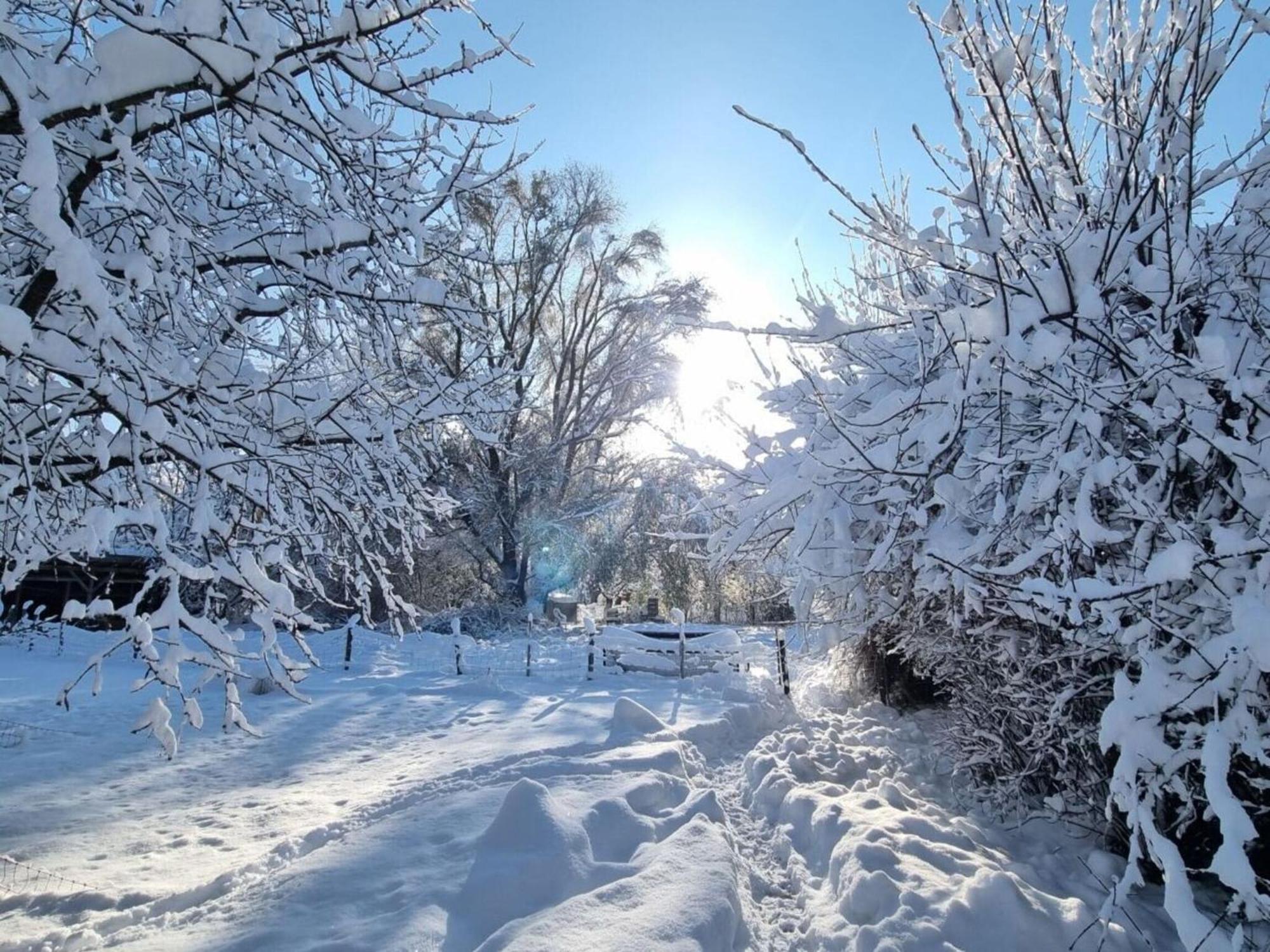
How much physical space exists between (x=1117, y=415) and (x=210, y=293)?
378 cm

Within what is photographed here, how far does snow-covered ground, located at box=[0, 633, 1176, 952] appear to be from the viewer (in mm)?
2846

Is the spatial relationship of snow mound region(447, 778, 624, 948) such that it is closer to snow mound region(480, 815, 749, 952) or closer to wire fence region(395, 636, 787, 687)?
snow mound region(480, 815, 749, 952)

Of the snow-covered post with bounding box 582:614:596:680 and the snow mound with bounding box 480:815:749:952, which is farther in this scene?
the snow-covered post with bounding box 582:614:596:680

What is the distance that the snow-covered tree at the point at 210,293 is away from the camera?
2387mm

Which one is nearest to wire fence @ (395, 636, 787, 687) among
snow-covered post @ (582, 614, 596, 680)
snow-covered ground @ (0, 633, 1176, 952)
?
snow-covered post @ (582, 614, 596, 680)

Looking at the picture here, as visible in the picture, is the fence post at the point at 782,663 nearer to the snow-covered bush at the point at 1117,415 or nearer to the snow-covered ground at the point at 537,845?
the snow-covered ground at the point at 537,845

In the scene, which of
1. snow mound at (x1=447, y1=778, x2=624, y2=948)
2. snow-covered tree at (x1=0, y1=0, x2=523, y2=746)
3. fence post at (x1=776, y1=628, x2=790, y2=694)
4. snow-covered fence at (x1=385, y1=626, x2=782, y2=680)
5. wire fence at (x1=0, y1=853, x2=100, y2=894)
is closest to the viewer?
snow-covered tree at (x1=0, y1=0, x2=523, y2=746)

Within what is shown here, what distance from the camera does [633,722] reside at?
6.75 m

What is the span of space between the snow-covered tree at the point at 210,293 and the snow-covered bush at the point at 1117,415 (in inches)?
81.1

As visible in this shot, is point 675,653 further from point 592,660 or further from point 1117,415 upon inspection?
point 1117,415

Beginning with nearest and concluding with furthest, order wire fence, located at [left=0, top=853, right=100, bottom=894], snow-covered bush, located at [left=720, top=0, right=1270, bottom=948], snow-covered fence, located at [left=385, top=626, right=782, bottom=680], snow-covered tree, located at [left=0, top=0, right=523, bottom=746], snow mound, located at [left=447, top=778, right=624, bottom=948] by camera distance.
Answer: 1. snow-covered bush, located at [left=720, top=0, right=1270, bottom=948]
2. snow-covered tree, located at [left=0, top=0, right=523, bottom=746]
3. snow mound, located at [left=447, top=778, right=624, bottom=948]
4. wire fence, located at [left=0, top=853, right=100, bottom=894]
5. snow-covered fence, located at [left=385, top=626, right=782, bottom=680]

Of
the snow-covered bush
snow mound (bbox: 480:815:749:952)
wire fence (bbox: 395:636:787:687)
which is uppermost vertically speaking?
the snow-covered bush

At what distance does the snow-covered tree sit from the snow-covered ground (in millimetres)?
1249

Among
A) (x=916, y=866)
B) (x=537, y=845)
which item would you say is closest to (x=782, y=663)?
(x=916, y=866)
